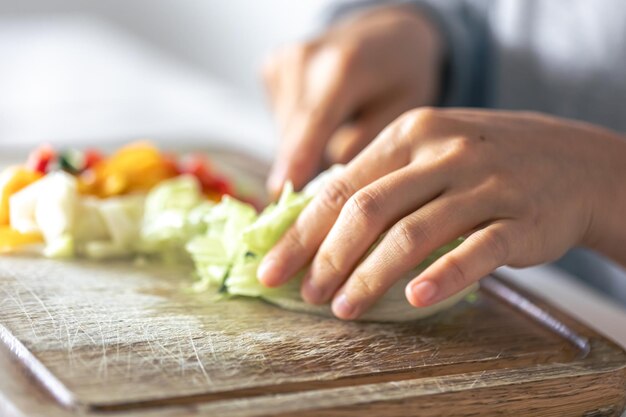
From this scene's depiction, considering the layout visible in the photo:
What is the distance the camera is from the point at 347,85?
5.38ft

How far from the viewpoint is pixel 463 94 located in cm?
197

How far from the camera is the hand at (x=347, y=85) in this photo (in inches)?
61.2

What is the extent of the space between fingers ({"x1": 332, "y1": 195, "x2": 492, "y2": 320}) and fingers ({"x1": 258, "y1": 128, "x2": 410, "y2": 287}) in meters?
0.07

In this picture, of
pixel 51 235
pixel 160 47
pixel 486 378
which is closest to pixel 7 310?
pixel 51 235

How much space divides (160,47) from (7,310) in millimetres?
3421

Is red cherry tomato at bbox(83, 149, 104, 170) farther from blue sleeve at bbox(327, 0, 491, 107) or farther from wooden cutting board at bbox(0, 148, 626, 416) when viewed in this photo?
blue sleeve at bbox(327, 0, 491, 107)

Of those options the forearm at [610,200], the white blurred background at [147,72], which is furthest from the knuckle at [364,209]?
the white blurred background at [147,72]

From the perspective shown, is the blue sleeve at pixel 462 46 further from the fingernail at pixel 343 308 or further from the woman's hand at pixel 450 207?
the fingernail at pixel 343 308

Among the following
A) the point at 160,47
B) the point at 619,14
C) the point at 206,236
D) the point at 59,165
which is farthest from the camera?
the point at 160,47

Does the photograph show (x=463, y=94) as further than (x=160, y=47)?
No

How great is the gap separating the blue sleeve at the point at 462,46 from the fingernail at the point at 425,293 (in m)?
1.00

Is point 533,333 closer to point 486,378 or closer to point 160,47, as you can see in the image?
point 486,378

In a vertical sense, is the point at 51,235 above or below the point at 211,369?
above

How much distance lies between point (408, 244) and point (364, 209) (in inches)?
2.4
